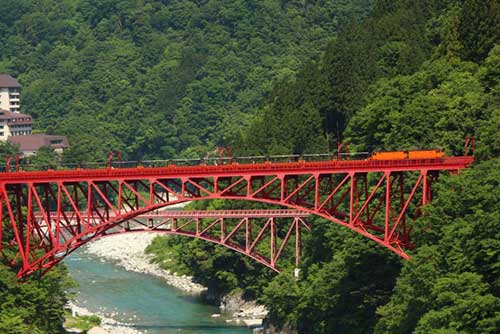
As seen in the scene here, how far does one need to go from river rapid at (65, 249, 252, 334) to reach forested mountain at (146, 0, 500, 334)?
136 inches

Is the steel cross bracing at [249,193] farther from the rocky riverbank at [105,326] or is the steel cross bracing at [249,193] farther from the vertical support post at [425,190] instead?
the rocky riverbank at [105,326]

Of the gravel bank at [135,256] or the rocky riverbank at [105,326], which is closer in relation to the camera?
the rocky riverbank at [105,326]

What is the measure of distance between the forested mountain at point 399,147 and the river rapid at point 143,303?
3.46 m

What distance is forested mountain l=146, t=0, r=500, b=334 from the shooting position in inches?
3541

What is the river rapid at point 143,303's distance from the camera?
12825 cm

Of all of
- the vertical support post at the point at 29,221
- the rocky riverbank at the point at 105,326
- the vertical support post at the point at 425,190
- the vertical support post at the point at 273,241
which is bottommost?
the rocky riverbank at the point at 105,326

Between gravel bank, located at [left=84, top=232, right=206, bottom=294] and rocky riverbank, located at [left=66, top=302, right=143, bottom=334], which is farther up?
rocky riverbank, located at [left=66, top=302, right=143, bottom=334]

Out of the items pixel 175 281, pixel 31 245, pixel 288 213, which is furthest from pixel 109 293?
pixel 31 245

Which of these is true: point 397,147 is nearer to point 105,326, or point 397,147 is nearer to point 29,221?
point 105,326

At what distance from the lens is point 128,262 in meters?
173

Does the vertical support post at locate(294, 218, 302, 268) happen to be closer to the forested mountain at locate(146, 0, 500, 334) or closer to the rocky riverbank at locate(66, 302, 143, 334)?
the forested mountain at locate(146, 0, 500, 334)

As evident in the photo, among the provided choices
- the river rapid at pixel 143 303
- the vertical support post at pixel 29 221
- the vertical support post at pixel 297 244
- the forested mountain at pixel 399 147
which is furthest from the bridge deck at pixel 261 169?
the vertical support post at pixel 297 244

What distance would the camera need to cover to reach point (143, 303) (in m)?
141

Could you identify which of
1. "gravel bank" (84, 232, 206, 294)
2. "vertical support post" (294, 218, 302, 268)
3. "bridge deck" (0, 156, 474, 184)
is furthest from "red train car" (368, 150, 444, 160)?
"gravel bank" (84, 232, 206, 294)
